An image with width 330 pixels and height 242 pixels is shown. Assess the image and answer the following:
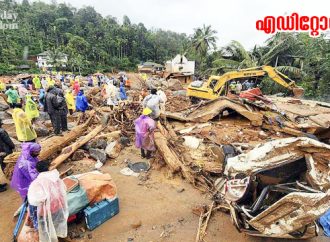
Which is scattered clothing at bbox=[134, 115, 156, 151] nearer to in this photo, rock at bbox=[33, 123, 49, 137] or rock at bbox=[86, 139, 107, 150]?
rock at bbox=[86, 139, 107, 150]

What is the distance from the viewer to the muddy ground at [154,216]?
406 cm

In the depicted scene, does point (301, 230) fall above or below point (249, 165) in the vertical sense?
below

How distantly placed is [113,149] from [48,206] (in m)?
3.76

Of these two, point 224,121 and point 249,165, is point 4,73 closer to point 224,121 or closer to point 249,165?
point 224,121

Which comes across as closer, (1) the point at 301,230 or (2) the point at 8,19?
(1) the point at 301,230

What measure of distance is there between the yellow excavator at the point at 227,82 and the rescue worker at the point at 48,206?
31.7ft

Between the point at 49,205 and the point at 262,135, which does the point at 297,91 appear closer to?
the point at 262,135

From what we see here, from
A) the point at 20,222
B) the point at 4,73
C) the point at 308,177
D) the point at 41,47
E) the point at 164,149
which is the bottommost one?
the point at 20,222

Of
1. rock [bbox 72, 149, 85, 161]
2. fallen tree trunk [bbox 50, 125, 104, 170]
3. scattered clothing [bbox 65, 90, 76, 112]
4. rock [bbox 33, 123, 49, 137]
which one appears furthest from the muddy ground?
scattered clothing [bbox 65, 90, 76, 112]

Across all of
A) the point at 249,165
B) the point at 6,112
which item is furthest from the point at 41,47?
the point at 249,165

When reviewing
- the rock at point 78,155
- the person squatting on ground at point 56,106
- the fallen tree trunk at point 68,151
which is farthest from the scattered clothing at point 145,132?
the person squatting on ground at point 56,106

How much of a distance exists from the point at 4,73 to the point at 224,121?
3797cm

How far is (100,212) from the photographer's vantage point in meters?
4.23

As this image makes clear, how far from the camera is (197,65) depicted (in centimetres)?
3928
